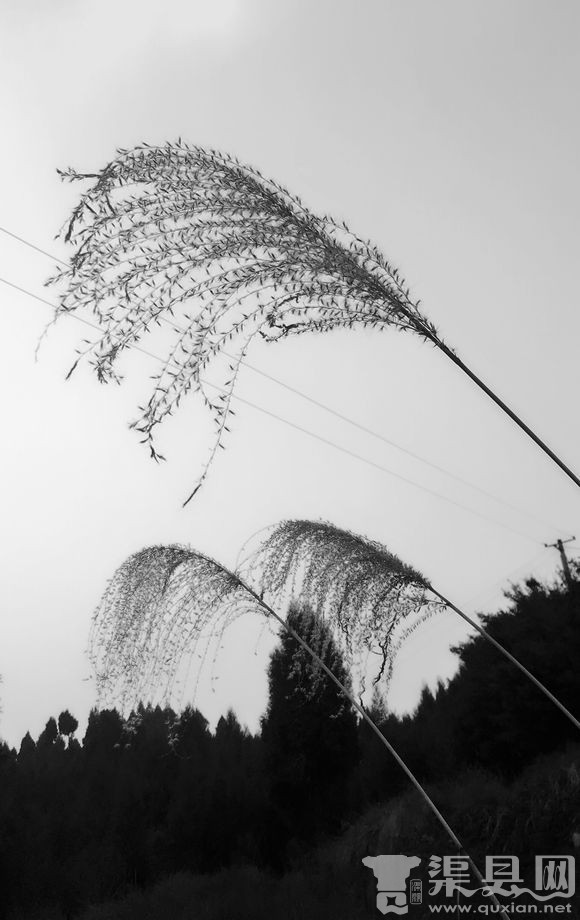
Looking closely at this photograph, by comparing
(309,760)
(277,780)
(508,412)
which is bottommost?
(277,780)

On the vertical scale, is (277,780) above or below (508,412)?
below

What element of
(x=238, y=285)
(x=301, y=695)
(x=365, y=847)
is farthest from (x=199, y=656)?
(x=301, y=695)

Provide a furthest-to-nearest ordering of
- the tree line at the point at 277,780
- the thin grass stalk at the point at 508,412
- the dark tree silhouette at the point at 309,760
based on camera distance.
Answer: the dark tree silhouette at the point at 309,760 → the tree line at the point at 277,780 → the thin grass stalk at the point at 508,412

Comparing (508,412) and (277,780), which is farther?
(277,780)

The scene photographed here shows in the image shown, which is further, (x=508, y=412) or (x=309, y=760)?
(x=309, y=760)

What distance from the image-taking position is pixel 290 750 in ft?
70.2

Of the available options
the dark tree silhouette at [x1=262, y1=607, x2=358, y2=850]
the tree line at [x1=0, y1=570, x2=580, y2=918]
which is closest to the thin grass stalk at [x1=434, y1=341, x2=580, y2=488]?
the tree line at [x1=0, y1=570, x2=580, y2=918]

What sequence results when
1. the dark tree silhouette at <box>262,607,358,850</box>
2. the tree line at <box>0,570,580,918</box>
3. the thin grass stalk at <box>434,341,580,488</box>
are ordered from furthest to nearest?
the dark tree silhouette at <box>262,607,358,850</box>, the tree line at <box>0,570,580,918</box>, the thin grass stalk at <box>434,341,580,488</box>

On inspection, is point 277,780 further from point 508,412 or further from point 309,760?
point 508,412

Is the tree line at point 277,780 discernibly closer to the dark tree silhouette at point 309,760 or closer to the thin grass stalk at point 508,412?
the dark tree silhouette at point 309,760

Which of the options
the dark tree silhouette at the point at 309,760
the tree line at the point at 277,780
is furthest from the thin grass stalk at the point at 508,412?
the dark tree silhouette at the point at 309,760

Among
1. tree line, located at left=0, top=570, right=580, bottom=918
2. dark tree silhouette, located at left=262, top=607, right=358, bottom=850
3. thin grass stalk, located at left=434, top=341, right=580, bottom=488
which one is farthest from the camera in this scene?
dark tree silhouette, located at left=262, top=607, right=358, bottom=850

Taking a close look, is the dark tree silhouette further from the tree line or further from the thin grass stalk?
the thin grass stalk

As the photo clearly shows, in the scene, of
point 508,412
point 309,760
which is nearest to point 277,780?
point 309,760
